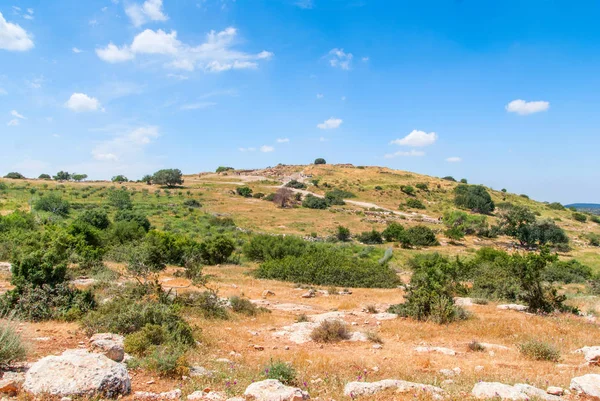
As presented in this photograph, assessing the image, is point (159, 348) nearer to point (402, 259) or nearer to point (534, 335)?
point (534, 335)

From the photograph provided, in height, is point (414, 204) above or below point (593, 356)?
above

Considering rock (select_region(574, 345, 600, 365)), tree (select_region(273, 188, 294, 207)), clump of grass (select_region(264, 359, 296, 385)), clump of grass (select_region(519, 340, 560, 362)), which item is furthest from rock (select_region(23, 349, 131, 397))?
tree (select_region(273, 188, 294, 207))

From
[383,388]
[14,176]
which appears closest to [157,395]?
[383,388]

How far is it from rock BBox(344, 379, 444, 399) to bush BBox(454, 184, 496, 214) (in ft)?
217

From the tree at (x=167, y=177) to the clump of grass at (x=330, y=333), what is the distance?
2619 inches

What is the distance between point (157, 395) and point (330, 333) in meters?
5.18

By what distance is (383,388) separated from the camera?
5.29m

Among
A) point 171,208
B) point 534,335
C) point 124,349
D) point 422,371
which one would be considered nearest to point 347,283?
point 534,335

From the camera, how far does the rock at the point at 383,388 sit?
5148mm

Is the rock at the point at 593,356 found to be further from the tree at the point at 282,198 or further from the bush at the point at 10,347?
the tree at the point at 282,198

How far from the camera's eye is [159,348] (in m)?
6.76

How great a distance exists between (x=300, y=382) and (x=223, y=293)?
10.1m

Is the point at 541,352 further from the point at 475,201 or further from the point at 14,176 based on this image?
the point at 14,176

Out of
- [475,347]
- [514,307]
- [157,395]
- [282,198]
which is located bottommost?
[514,307]
